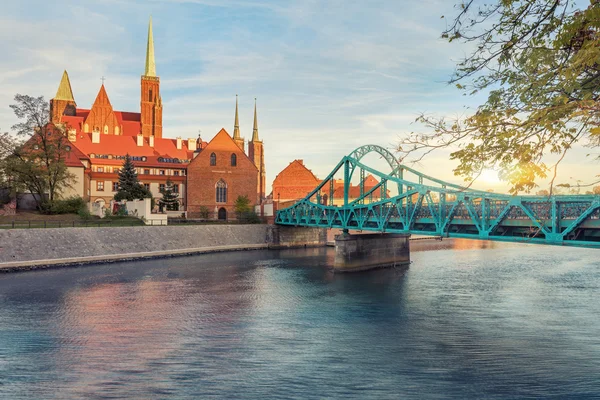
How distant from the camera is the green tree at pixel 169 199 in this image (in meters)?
57.2

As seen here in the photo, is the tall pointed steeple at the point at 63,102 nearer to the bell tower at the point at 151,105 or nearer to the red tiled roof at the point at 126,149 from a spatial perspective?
the bell tower at the point at 151,105

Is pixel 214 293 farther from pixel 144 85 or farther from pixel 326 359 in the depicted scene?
pixel 144 85

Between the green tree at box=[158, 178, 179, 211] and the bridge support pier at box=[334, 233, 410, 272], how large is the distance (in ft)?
93.5

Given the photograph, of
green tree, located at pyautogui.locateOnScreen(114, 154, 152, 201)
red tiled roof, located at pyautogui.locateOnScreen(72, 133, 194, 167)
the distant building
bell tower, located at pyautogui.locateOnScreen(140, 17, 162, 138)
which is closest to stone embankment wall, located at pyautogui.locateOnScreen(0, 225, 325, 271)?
green tree, located at pyautogui.locateOnScreen(114, 154, 152, 201)

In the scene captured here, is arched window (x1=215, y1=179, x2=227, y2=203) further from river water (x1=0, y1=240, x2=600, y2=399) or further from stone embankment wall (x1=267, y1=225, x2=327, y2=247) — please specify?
river water (x1=0, y1=240, x2=600, y2=399)

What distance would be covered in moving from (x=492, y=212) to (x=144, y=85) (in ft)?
232

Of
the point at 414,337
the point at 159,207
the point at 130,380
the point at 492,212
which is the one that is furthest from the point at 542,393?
the point at 159,207

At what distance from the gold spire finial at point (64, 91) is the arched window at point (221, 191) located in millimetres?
42529

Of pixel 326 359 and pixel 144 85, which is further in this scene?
pixel 144 85

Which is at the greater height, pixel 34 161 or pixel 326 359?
pixel 34 161

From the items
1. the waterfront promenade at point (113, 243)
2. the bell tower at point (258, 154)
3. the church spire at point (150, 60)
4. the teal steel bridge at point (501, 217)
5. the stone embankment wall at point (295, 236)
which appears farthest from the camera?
the bell tower at point (258, 154)

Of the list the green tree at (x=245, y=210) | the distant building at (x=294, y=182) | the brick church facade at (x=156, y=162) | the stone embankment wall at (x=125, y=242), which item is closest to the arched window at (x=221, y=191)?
the brick church facade at (x=156, y=162)

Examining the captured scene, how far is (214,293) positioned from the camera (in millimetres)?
24562

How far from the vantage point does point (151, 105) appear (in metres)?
81.2
